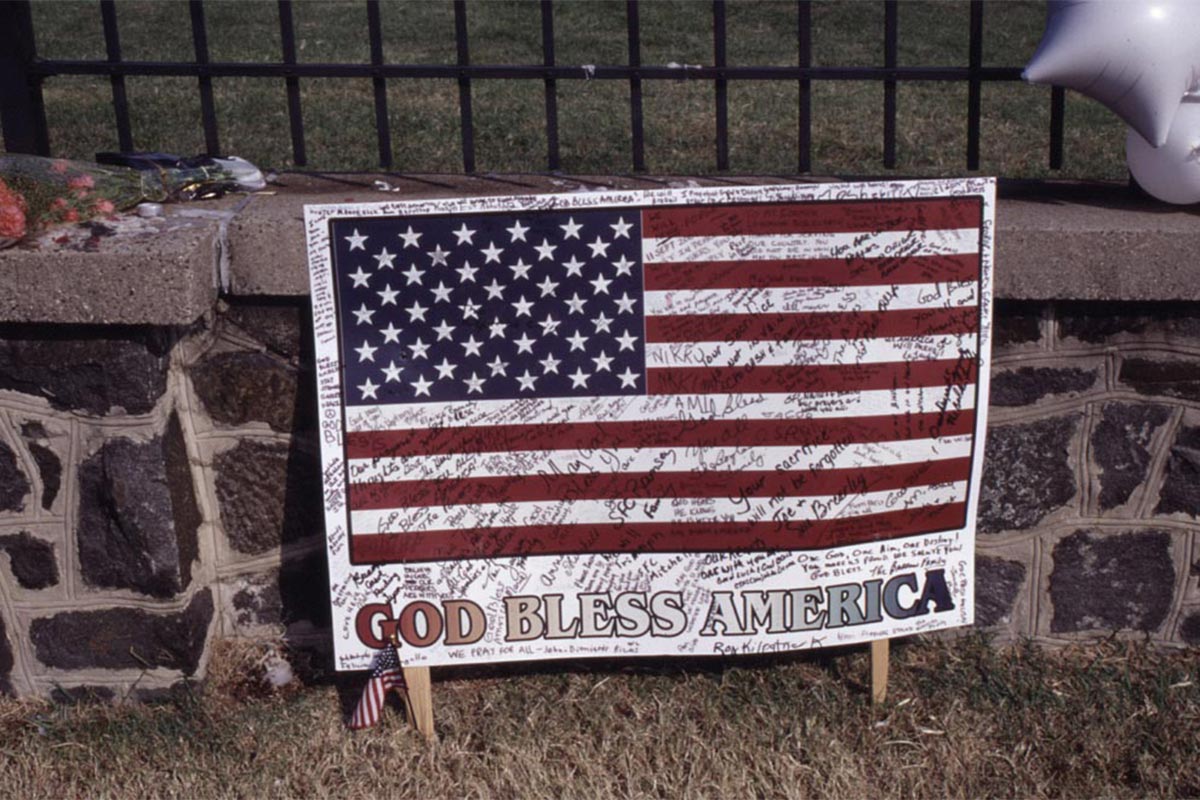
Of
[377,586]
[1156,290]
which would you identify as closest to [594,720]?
[377,586]

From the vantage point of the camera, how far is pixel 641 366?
266cm

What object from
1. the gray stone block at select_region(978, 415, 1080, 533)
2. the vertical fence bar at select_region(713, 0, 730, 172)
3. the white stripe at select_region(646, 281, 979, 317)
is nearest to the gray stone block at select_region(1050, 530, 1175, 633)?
the gray stone block at select_region(978, 415, 1080, 533)

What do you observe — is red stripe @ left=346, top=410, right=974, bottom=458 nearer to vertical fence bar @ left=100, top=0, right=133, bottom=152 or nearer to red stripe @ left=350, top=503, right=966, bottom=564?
red stripe @ left=350, top=503, right=966, bottom=564

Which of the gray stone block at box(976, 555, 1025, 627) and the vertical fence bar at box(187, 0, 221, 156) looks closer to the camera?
the gray stone block at box(976, 555, 1025, 627)

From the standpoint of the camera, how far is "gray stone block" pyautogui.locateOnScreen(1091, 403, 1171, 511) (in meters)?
2.84

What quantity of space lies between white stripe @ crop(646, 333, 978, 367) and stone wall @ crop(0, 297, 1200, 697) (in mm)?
252

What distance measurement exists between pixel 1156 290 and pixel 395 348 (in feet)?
4.93

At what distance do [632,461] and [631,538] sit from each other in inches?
6.4

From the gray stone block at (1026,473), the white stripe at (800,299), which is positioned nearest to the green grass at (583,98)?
the white stripe at (800,299)

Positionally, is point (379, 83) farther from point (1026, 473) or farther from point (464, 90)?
point (1026, 473)

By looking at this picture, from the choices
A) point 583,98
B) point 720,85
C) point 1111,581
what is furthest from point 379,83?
point 583,98

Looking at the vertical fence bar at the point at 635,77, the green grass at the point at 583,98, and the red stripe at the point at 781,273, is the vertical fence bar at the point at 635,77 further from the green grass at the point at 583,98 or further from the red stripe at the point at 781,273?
the green grass at the point at 583,98

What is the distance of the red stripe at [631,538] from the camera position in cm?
272

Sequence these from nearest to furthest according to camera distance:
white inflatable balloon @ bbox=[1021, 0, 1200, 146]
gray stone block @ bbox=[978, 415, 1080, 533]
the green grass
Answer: white inflatable balloon @ bbox=[1021, 0, 1200, 146] < gray stone block @ bbox=[978, 415, 1080, 533] < the green grass
